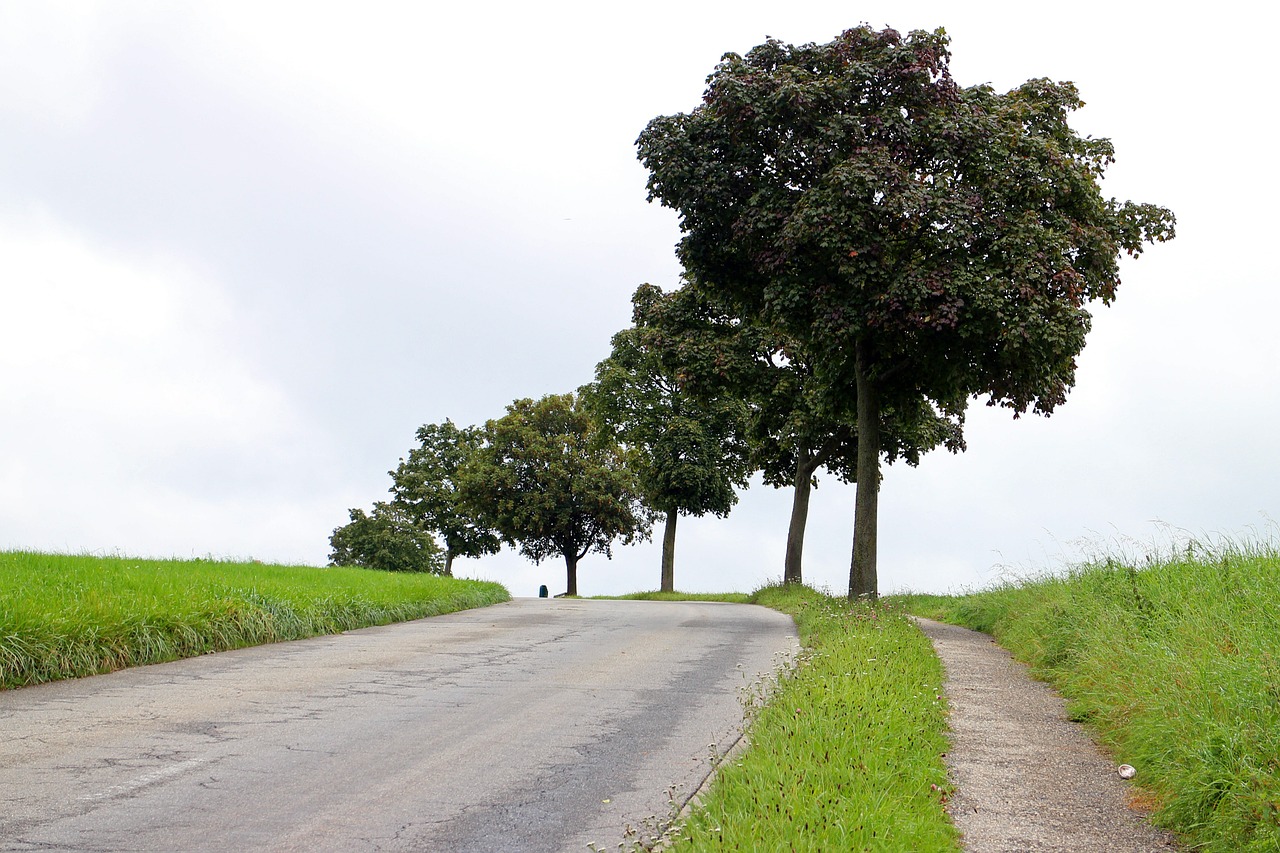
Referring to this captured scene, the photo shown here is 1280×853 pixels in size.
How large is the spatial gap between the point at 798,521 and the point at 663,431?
26.8 feet

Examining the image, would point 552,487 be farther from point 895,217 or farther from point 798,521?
point 895,217

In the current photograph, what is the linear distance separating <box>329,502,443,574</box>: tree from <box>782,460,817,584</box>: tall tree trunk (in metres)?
35.7

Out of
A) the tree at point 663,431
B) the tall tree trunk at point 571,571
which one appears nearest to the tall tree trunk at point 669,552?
the tree at point 663,431

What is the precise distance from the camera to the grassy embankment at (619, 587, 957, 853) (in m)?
4.89

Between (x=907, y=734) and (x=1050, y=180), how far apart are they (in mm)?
14080

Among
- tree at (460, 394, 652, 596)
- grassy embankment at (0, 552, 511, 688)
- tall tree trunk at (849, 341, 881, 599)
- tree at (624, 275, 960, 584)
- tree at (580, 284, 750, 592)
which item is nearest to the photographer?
grassy embankment at (0, 552, 511, 688)

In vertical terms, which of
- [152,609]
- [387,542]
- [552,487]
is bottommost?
[152,609]

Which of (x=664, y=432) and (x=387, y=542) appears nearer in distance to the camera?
(x=664, y=432)

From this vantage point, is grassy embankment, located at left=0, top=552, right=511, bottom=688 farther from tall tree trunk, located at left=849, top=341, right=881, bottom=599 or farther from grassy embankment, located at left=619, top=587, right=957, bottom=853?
tall tree trunk, located at left=849, top=341, right=881, bottom=599

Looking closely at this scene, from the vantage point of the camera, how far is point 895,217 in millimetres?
18031

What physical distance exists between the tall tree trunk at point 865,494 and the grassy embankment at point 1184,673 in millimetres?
5324

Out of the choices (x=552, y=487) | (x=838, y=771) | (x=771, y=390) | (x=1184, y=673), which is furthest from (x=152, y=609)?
(x=552, y=487)

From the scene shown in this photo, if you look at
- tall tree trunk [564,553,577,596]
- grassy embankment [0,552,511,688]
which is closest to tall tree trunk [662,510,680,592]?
tall tree trunk [564,553,577,596]

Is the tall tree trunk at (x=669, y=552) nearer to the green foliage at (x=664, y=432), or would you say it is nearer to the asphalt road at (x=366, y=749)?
the green foliage at (x=664, y=432)
